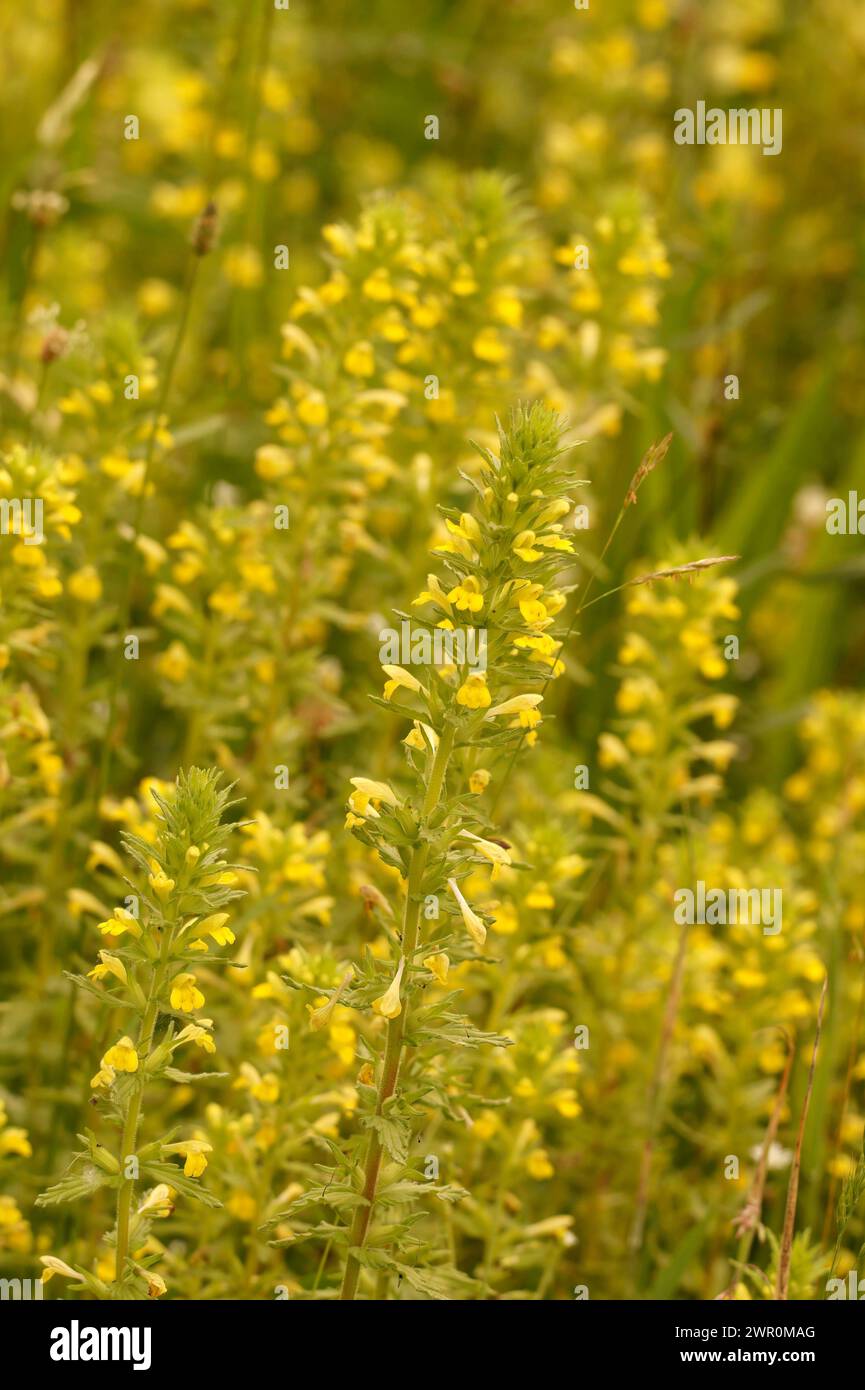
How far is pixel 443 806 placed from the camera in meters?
2.44

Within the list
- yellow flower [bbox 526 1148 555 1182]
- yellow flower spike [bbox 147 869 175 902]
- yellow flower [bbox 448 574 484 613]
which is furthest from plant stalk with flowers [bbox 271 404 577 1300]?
yellow flower [bbox 526 1148 555 1182]

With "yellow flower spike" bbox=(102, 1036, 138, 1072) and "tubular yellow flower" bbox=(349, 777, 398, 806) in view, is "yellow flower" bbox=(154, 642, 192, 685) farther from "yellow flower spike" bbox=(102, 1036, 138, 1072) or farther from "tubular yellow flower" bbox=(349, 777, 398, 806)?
"yellow flower spike" bbox=(102, 1036, 138, 1072)

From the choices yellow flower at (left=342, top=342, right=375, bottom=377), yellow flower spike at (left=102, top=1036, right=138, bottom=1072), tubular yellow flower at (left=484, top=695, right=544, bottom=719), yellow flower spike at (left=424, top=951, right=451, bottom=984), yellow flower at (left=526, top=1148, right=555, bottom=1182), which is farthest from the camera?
yellow flower at (left=342, top=342, right=375, bottom=377)

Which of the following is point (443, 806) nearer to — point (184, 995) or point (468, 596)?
point (468, 596)

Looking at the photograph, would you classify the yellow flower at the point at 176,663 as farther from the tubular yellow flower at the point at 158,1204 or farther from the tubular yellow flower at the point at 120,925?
the tubular yellow flower at the point at 158,1204

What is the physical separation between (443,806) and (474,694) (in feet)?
0.62

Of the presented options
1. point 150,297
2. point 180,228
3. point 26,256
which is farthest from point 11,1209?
point 180,228

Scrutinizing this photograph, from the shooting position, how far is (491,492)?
8.08ft

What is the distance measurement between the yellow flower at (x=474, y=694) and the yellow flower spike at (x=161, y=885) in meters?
0.52

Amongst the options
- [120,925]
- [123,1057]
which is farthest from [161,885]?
[123,1057]

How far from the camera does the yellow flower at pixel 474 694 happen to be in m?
2.38

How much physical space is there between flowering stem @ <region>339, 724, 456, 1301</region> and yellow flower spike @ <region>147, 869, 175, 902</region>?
0.37 metres

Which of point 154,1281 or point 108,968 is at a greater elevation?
point 108,968

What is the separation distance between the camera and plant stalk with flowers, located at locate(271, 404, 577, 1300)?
7.97 ft
